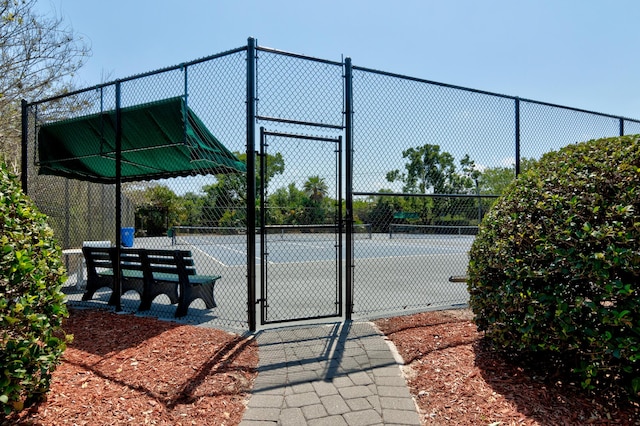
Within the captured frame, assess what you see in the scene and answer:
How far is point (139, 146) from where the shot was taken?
5590mm

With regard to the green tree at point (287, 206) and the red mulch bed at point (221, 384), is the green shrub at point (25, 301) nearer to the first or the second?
the red mulch bed at point (221, 384)

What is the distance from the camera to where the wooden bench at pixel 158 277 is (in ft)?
16.2

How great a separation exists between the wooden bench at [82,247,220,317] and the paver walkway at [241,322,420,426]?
54.5 inches

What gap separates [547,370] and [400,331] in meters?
1.50

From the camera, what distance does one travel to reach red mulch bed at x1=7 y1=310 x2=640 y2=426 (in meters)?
2.55

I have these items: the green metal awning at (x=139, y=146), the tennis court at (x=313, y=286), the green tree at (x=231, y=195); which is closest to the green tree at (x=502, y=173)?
the tennis court at (x=313, y=286)

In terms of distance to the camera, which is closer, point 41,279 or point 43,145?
point 41,279

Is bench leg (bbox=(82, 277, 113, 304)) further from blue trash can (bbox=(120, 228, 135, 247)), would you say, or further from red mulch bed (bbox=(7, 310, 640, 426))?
blue trash can (bbox=(120, 228, 135, 247))

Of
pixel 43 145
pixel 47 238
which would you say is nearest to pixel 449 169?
pixel 47 238

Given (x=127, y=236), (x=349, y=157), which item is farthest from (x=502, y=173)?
(x=127, y=236)

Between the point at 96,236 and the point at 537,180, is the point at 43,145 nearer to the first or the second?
the point at 96,236

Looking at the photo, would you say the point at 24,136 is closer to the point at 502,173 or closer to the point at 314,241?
the point at 314,241

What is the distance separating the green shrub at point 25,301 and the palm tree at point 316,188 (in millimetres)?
2760

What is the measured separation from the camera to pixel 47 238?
2795 mm
